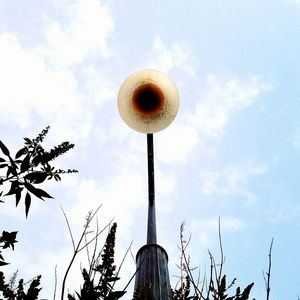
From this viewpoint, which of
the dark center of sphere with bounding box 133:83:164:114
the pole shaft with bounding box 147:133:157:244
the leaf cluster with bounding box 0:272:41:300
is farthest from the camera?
the dark center of sphere with bounding box 133:83:164:114

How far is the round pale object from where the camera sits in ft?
18.2

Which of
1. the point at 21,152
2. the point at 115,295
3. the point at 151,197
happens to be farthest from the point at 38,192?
the point at 151,197

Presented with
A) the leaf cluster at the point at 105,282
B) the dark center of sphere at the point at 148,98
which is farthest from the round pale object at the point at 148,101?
the leaf cluster at the point at 105,282

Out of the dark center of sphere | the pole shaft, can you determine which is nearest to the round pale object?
the dark center of sphere

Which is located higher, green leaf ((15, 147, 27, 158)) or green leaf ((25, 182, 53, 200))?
green leaf ((15, 147, 27, 158))

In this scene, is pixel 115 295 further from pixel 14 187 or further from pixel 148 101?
pixel 148 101

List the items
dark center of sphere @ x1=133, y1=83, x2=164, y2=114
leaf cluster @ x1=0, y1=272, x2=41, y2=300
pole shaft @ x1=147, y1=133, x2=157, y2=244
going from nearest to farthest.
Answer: leaf cluster @ x1=0, y1=272, x2=41, y2=300 < pole shaft @ x1=147, y1=133, x2=157, y2=244 < dark center of sphere @ x1=133, y1=83, x2=164, y2=114

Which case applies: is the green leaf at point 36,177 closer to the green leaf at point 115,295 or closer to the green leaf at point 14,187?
the green leaf at point 14,187

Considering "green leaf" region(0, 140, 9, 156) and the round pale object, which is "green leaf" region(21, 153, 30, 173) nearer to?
"green leaf" region(0, 140, 9, 156)

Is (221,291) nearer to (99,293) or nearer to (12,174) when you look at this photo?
(99,293)

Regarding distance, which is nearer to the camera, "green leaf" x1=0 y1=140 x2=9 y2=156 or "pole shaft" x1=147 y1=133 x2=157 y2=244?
"green leaf" x1=0 y1=140 x2=9 y2=156

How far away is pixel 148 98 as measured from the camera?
5.56 metres

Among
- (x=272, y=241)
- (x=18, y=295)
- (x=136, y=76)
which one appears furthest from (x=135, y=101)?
(x=18, y=295)

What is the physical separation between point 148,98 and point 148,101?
0.04m
